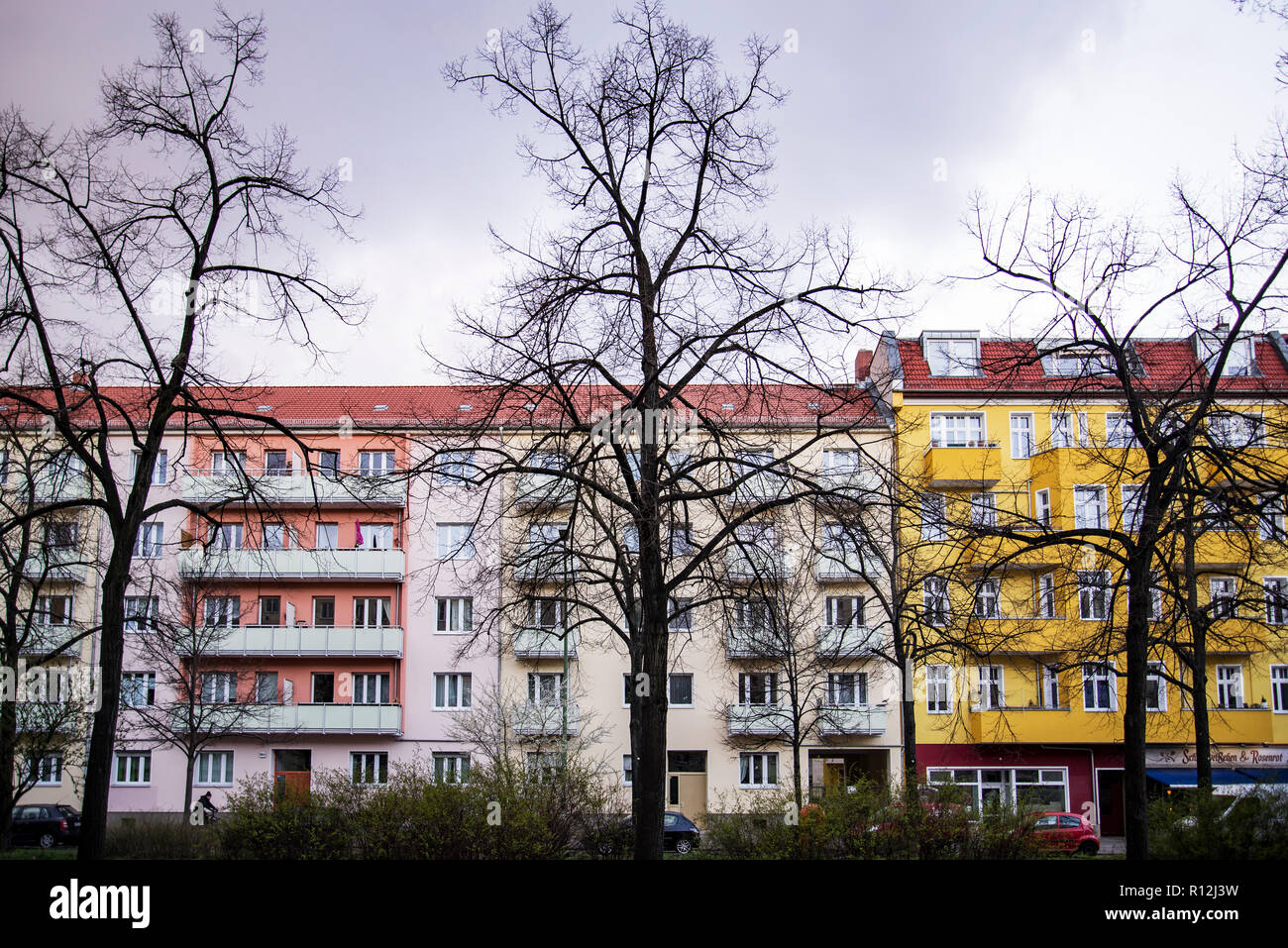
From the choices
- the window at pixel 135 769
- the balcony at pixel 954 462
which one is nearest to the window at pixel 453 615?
the window at pixel 135 769

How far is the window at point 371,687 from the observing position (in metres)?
40.4

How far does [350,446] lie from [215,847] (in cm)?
2095

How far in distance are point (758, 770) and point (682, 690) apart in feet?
12.4

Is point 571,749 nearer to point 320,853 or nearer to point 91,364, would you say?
point 320,853

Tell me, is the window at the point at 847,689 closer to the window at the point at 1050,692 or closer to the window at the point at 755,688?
the window at the point at 755,688

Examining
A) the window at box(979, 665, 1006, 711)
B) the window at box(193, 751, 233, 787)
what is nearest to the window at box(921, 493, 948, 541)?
the window at box(979, 665, 1006, 711)

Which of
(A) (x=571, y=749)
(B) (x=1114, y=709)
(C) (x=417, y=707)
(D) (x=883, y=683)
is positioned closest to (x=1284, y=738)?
(B) (x=1114, y=709)

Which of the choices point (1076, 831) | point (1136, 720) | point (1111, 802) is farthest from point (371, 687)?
point (1136, 720)

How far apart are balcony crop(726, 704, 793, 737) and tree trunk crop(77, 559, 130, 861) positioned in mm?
24948

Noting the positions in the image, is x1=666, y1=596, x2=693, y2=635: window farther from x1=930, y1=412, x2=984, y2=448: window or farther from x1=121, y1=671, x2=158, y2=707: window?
x1=121, y1=671, x2=158, y2=707: window

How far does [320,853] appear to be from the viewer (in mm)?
15750

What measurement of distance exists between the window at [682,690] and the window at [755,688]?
68.4 inches

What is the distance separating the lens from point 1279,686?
39.2m

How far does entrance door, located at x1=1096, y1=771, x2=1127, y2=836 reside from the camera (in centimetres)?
3853
